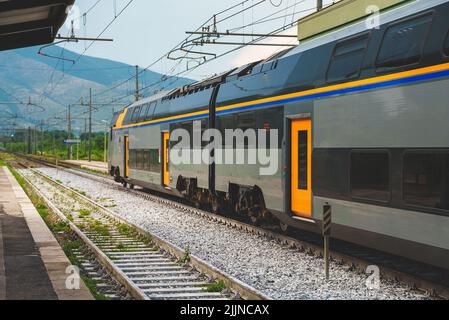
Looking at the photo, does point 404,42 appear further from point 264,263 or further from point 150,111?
point 150,111

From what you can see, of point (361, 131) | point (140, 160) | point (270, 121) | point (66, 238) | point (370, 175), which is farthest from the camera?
point (140, 160)

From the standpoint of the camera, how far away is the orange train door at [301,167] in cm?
1143

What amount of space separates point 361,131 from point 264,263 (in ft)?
9.85

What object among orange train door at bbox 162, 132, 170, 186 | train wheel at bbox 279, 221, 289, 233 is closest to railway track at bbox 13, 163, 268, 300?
train wheel at bbox 279, 221, 289, 233

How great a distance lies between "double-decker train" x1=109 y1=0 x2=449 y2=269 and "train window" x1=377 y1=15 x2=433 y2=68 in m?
0.02

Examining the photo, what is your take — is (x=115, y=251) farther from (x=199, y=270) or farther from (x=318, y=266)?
(x=318, y=266)

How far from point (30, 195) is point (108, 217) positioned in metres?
9.24

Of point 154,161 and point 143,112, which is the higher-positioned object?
point 143,112

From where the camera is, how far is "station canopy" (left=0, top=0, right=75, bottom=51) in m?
12.9

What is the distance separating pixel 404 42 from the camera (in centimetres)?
885

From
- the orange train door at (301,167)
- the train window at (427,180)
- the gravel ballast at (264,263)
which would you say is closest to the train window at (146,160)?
the gravel ballast at (264,263)

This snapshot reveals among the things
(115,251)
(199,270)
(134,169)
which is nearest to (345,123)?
(199,270)

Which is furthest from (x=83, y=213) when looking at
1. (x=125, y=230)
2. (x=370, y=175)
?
(x=370, y=175)
